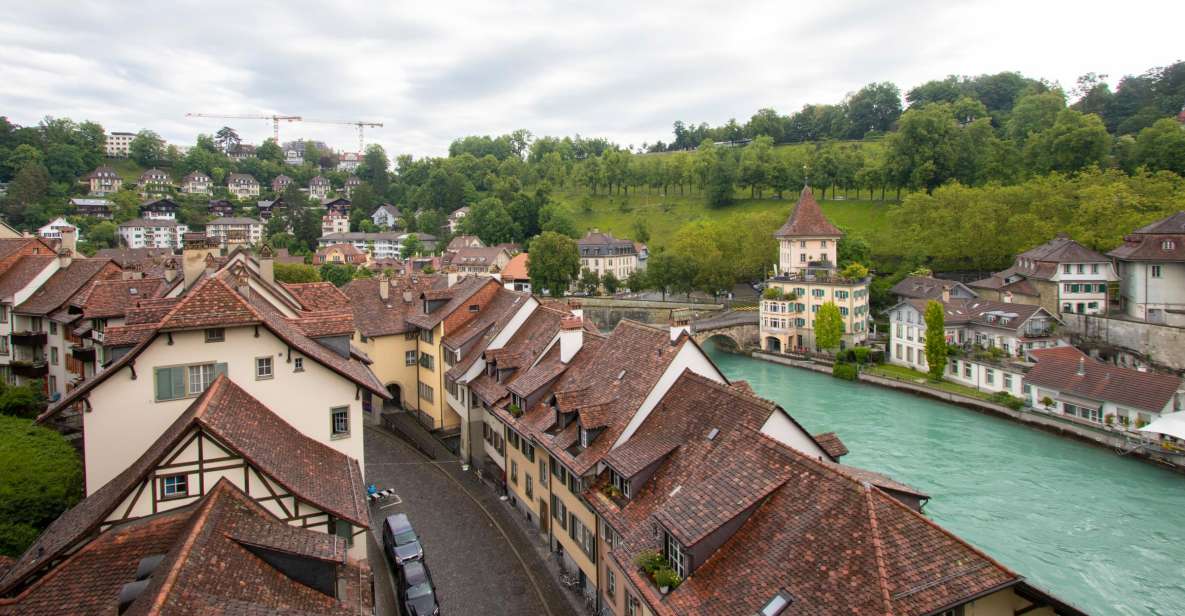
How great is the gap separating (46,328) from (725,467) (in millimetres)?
29741

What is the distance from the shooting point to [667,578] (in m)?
12.0

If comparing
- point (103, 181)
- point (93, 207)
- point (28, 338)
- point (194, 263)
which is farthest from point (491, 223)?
point (194, 263)

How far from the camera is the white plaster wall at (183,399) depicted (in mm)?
14500

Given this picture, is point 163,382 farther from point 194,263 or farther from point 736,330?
point 736,330

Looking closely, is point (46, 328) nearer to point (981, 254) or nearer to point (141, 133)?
point (981, 254)

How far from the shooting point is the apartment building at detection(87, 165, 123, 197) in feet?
429

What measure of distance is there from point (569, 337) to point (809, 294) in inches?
1843

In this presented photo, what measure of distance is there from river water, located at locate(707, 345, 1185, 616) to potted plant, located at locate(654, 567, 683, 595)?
17.7 m

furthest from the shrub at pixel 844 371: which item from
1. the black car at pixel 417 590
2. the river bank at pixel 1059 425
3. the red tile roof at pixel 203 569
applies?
the red tile roof at pixel 203 569

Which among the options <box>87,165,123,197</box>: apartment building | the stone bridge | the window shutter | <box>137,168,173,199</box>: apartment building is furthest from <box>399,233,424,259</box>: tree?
the window shutter

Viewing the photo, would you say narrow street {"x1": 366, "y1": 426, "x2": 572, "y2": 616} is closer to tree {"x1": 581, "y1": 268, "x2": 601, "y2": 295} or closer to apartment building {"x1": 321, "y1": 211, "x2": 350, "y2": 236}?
tree {"x1": 581, "y1": 268, "x2": 601, "y2": 295}

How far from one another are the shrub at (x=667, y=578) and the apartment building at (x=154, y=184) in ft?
500

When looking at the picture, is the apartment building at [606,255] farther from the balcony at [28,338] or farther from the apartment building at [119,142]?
the apartment building at [119,142]

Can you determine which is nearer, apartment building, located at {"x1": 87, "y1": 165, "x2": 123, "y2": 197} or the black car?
the black car
